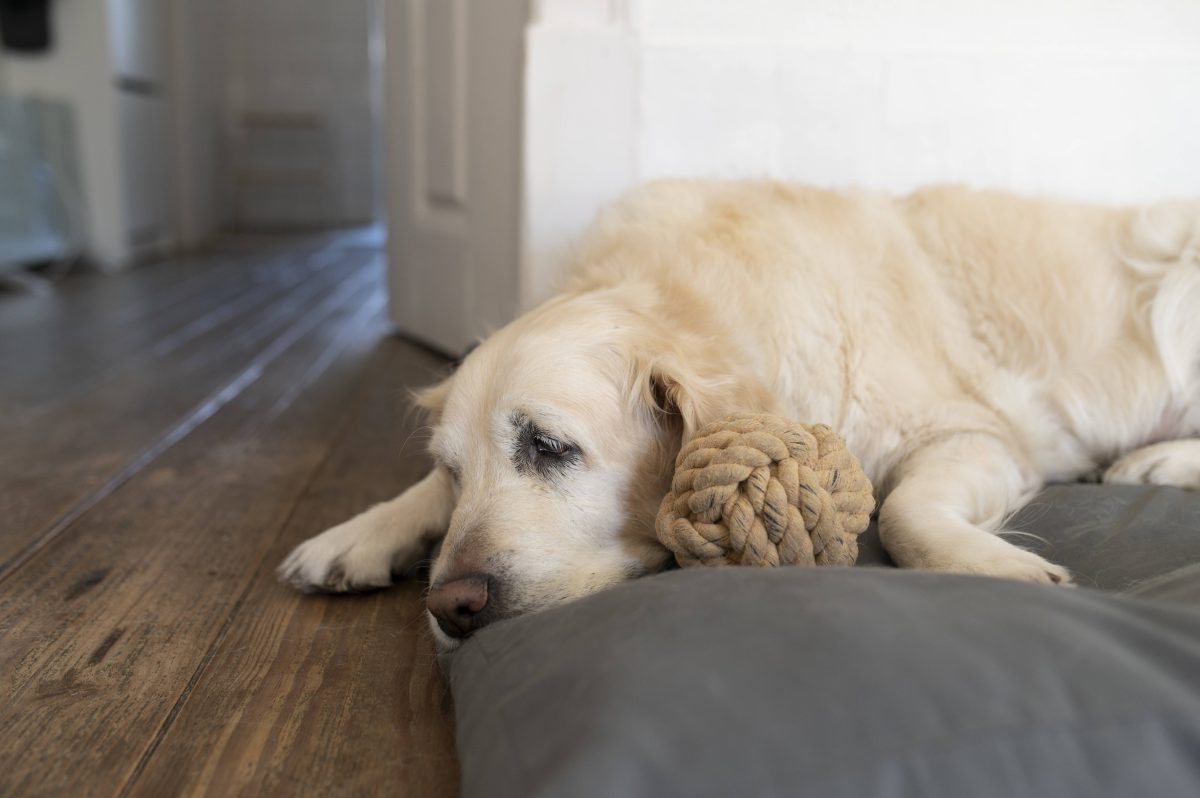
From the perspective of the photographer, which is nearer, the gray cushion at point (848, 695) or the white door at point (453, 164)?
the gray cushion at point (848, 695)

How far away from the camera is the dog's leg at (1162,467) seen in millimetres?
1691

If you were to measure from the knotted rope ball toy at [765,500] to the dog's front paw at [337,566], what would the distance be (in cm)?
51

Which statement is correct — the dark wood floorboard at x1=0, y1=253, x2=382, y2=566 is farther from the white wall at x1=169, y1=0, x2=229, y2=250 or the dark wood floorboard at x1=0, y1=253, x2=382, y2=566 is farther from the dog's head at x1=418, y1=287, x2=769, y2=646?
the white wall at x1=169, y1=0, x2=229, y2=250

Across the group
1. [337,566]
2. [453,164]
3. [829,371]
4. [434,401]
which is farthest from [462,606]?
[453,164]

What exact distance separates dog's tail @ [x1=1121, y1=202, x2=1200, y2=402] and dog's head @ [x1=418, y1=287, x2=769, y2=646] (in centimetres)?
99

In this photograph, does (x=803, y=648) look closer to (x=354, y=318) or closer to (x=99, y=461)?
(x=99, y=461)

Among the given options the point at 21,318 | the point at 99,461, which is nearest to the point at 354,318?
the point at 21,318

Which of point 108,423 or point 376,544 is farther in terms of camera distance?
point 108,423

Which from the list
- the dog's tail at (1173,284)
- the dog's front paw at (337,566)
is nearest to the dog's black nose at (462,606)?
the dog's front paw at (337,566)

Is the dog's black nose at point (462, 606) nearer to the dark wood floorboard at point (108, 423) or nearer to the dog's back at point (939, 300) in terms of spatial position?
the dog's back at point (939, 300)

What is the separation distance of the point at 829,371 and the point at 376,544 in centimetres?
83

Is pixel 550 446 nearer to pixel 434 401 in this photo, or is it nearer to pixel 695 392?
pixel 695 392

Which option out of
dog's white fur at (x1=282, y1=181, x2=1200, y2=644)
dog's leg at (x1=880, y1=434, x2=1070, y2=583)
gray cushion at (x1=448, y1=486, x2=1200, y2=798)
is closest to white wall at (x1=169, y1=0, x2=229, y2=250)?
dog's white fur at (x1=282, y1=181, x2=1200, y2=644)

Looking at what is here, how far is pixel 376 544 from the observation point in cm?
154
